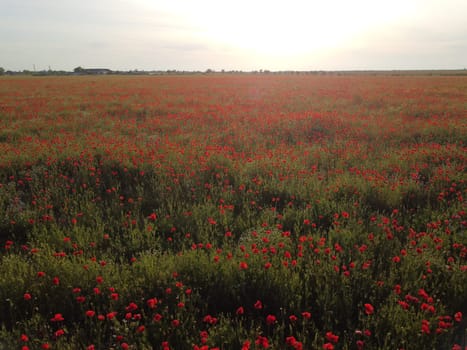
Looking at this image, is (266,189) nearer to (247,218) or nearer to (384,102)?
(247,218)

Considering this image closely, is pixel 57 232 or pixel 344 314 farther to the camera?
pixel 57 232

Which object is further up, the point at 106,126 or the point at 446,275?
the point at 106,126

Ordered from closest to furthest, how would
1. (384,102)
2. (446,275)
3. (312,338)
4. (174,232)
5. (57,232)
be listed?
(312,338), (446,275), (57,232), (174,232), (384,102)

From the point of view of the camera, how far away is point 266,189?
546cm

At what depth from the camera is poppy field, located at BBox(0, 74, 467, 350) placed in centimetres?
268

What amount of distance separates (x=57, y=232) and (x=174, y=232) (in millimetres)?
1382

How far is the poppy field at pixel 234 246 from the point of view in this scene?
106 inches

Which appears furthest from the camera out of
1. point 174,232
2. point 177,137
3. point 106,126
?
point 106,126

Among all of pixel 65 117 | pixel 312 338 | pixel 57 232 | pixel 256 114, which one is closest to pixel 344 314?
pixel 312 338

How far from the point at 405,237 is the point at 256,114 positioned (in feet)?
31.2

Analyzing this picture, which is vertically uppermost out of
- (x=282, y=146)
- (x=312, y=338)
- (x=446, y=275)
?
(x=282, y=146)

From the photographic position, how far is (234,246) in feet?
13.3

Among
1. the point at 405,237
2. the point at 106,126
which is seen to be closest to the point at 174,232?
the point at 405,237

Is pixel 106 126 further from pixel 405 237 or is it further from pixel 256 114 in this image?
pixel 405 237
